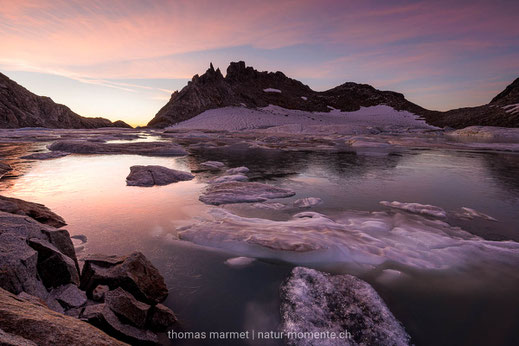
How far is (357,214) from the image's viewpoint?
232 inches

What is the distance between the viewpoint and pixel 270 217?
5.60 m

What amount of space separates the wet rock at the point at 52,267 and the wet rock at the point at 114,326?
1.73 ft

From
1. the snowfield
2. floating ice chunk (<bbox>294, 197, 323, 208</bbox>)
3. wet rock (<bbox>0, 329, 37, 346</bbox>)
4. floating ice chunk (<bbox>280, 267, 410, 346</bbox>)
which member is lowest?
floating ice chunk (<bbox>280, 267, 410, 346</bbox>)

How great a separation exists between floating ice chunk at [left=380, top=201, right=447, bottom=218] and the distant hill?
6639 cm

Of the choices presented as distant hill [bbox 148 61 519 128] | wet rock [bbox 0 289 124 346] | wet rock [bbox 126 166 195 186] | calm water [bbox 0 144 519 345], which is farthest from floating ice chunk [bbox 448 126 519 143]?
wet rock [bbox 0 289 124 346]

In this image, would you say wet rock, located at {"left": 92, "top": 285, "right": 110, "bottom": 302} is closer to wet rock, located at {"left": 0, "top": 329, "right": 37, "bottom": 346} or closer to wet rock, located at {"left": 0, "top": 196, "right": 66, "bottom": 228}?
wet rock, located at {"left": 0, "top": 329, "right": 37, "bottom": 346}

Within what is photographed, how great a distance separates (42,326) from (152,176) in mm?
7398

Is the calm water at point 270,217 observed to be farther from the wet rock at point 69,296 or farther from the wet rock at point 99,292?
the wet rock at point 69,296

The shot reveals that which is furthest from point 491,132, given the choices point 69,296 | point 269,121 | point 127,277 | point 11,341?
point 11,341

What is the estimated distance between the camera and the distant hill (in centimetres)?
6881

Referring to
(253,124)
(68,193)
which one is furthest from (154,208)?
(253,124)

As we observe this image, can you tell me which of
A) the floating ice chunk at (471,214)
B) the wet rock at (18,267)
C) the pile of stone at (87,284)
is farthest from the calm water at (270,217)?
the wet rock at (18,267)

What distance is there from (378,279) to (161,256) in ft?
10.2

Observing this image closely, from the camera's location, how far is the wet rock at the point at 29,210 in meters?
3.72
